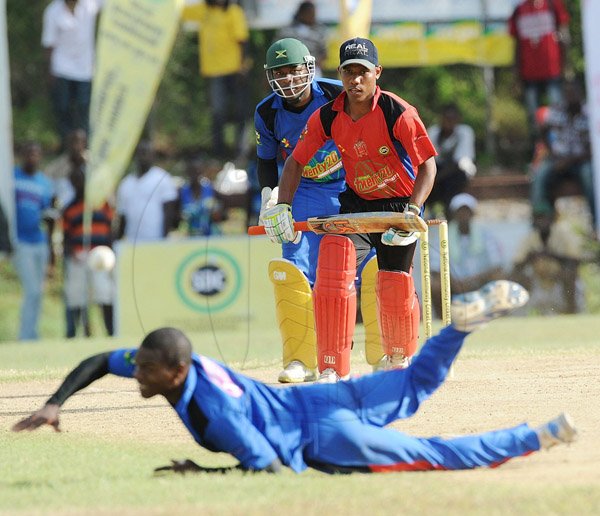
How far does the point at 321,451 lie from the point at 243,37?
1277cm

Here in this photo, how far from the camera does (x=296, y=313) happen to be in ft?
30.6

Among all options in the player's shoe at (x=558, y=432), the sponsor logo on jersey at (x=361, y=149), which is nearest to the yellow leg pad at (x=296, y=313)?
the sponsor logo on jersey at (x=361, y=149)

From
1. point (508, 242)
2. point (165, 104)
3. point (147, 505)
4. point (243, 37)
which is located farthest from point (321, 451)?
point (165, 104)

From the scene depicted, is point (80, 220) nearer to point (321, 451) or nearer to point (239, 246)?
point (239, 246)

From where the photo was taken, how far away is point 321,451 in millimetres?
5969

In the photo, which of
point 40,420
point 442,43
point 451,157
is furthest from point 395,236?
point 442,43

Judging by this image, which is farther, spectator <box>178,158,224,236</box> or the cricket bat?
spectator <box>178,158,224,236</box>

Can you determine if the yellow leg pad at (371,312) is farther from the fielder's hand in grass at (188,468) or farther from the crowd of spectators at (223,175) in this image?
the crowd of spectators at (223,175)

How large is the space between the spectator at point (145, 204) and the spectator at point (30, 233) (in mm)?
987

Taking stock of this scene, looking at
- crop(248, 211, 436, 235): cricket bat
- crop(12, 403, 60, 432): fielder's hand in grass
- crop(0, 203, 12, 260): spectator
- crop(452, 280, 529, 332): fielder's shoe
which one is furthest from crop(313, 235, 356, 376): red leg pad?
crop(0, 203, 12, 260): spectator

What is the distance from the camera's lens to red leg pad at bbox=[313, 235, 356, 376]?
855 centimetres

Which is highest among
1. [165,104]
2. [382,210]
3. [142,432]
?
[165,104]

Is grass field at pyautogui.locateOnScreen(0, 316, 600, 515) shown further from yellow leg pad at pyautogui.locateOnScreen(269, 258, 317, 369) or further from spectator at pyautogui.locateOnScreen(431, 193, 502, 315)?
spectator at pyautogui.locateOnScreen(431, 193, 502, 315)

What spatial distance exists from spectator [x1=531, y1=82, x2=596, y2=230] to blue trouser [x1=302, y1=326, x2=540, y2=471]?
1146cm
